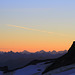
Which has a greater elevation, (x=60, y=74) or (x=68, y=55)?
(x=68, y=55)

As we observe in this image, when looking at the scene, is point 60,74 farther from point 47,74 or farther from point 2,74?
point 2,74

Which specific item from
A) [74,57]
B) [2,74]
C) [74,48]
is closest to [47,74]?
[74,57]

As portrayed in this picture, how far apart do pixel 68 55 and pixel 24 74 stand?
5877 millimetres

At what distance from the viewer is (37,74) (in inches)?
849

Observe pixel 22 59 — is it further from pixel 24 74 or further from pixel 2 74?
pixel 24 74

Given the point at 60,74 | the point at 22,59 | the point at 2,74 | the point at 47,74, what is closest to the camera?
the point at 60,74

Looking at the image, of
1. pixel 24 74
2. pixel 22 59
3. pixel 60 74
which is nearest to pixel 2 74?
pixel 24 74

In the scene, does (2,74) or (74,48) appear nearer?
(74,48)

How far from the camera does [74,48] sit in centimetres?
2275

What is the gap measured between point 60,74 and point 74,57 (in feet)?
17.6

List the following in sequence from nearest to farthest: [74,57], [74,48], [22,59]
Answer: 1. [74,57]
2. [74,48]
3. [22,59]

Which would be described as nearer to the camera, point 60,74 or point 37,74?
point 60,74

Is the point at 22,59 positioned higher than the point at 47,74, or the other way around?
the point at 22,59

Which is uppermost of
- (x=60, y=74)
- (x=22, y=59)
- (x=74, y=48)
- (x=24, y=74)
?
(x=22, y=59)
